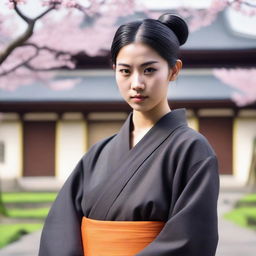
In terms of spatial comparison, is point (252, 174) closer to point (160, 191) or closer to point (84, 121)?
point (84, 121)

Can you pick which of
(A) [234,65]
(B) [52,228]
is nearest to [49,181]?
(A) [234,65]

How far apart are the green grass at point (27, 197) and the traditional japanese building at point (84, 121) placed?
1.38 feet

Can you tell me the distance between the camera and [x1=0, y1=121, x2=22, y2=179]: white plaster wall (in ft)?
31.4

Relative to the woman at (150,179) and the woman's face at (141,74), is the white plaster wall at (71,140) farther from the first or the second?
the woman's face at (141,74)

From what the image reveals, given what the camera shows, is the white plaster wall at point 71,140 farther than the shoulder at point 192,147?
Yes

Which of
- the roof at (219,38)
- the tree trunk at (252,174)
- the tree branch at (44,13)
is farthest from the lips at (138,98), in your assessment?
the roof at (219,38)

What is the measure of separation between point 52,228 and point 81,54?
29.6 feet

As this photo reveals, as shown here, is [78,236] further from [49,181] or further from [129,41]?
[49,181]

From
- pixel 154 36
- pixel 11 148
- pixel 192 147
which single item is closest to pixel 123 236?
pixel 192 147

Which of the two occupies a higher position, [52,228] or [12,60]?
[52,228]

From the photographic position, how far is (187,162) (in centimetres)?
142

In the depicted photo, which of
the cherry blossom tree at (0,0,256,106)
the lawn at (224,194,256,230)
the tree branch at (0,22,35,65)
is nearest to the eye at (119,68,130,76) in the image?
the tree branch at (0,22,35,65)

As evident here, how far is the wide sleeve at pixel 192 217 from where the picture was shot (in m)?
1.36

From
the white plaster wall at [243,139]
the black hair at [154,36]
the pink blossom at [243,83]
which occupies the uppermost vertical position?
the black hair at [154,36]
